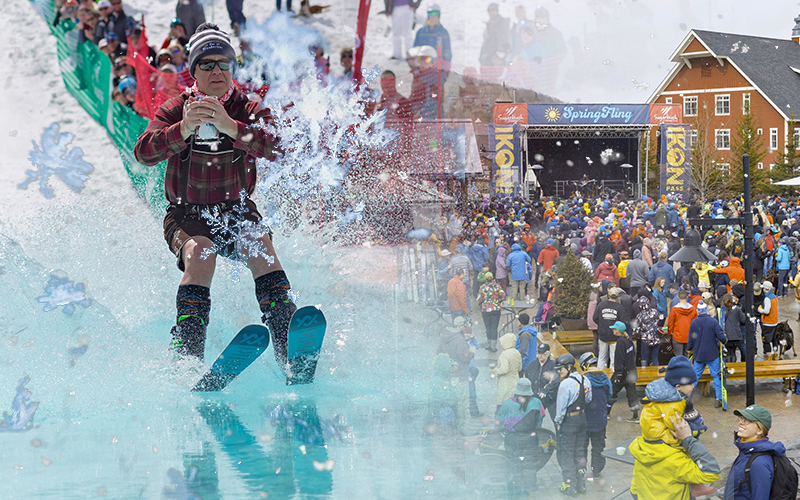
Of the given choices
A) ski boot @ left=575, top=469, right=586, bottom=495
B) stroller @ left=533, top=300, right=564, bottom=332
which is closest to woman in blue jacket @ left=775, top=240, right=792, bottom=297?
stroller @ left=533, top=300, right=564, bottom=332

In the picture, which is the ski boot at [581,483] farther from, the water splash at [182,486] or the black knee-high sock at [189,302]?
the black knee-high sock at [189,302]

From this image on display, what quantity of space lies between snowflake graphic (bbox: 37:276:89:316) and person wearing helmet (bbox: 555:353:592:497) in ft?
12.5

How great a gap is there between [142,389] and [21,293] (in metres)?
Result: 1.63

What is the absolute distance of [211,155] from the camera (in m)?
4.16

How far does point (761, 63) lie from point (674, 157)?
12.7 metres

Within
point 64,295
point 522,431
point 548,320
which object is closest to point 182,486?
point 64,295

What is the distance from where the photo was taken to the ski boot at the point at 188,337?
4207 mm

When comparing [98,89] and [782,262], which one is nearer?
[98,89]

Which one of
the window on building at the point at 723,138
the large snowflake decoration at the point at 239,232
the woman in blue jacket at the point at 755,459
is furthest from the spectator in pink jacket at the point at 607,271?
the window on building at the point at 723,138

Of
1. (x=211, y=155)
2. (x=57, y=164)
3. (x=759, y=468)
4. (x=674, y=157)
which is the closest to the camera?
(x=759, y=468)

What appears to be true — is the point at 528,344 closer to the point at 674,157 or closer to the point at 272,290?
the point at 272,290

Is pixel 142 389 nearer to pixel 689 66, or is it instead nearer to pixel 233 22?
pixel 233 22

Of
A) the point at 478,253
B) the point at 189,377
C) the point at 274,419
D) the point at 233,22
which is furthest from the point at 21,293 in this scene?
the point at 478,253

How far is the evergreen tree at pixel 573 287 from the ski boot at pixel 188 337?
6781 millimetres
